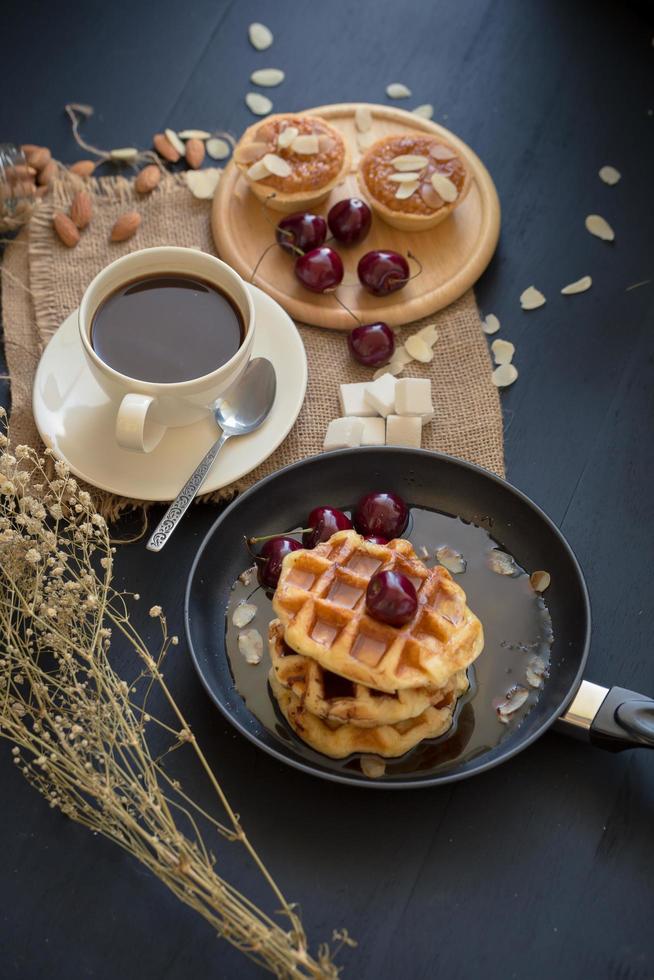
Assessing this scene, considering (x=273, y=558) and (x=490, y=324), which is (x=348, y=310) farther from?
(x=273, y=558)

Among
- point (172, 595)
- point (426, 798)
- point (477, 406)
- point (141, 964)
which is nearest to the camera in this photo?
point (141, 964)

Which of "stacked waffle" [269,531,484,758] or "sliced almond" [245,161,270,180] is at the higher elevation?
"sliced almond" [245,161,270,180]

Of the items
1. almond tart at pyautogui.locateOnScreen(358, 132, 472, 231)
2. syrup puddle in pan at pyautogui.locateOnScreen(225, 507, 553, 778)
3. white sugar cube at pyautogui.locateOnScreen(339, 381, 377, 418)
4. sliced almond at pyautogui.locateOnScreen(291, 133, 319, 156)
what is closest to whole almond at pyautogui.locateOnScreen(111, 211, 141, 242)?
sliced almond at pyautogui.locateOnScreen(291, 133, 319, 156)

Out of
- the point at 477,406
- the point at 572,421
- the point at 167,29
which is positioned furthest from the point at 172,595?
the point at 167,29

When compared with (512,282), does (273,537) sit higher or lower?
lower

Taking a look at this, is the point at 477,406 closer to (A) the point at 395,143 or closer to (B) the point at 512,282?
(B) the point at 512,282

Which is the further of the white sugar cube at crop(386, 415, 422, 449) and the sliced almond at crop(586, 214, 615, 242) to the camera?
the sliced almond at crop(586, 214, 615, 242)

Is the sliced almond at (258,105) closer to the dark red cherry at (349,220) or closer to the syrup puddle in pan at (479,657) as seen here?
the dark red cherry at (349,220)

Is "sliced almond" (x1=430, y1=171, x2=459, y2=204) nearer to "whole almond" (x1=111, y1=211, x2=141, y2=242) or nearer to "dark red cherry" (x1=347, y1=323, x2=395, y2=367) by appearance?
"dark red cherry" (x1=347, y1=323, x2=395, y2=367)
